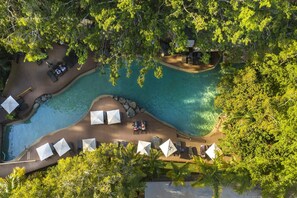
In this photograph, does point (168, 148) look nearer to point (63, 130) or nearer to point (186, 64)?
point (186, 64)

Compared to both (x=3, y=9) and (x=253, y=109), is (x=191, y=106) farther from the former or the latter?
(x=3, y=9)

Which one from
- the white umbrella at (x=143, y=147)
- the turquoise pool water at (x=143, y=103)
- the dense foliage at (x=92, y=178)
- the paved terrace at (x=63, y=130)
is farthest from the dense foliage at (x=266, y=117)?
the dense foliage at (x=92, y=178)

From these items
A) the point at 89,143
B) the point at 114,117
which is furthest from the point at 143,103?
the point at 89,143

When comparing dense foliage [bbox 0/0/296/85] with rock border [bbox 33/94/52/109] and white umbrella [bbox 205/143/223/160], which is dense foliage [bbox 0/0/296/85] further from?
white umbrella [bbox 205/143/223/160]

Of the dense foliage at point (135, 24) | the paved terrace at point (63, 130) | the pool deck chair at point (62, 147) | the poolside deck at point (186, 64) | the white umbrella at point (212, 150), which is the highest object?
the dense foliage at point (135, 24)

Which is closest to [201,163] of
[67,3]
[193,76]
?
[193,76]

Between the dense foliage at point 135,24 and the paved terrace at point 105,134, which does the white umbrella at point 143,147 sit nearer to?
the paved terrace at point 105,134

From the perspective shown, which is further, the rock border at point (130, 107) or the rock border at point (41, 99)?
the rock border at point (41, 99)
